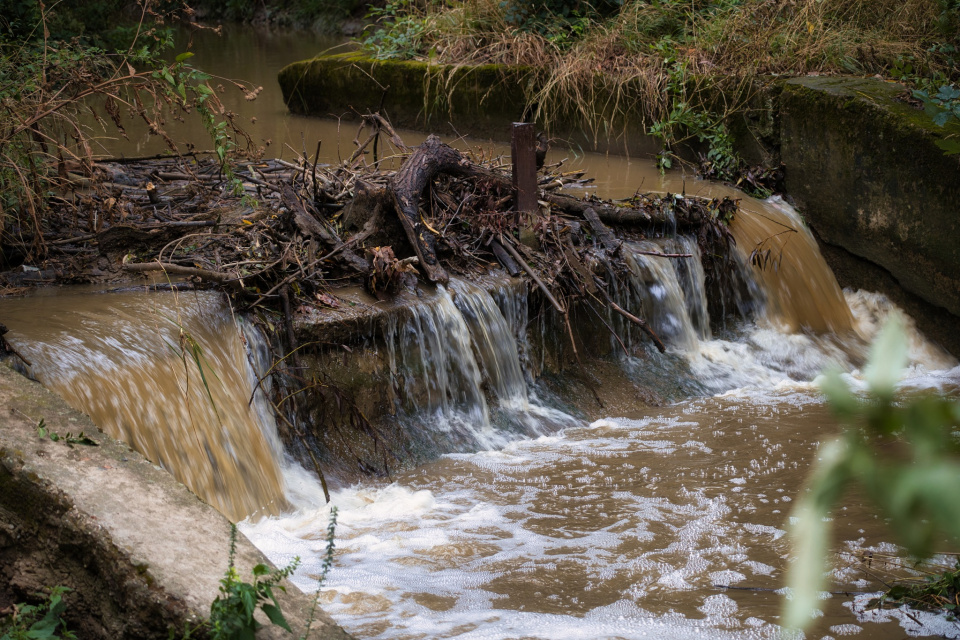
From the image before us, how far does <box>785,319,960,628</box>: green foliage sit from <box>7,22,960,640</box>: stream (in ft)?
10.1

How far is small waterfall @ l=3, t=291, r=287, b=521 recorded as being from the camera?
14.5 ft

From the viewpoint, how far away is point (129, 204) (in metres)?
6.60

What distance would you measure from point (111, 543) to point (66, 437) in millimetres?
682

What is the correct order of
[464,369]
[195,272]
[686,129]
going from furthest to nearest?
1. [686,129]
2. [464,369]
3. [195,272]

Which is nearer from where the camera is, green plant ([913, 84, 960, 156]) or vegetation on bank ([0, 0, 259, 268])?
vegetation on bank ([0, 0, 259, 268])

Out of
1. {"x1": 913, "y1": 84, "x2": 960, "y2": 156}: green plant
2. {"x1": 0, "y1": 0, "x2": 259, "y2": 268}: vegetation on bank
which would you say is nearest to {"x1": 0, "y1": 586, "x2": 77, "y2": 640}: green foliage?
{"x1": 0, "y1": 0, "x2": 259, "y2": 268}: vegetation on bank

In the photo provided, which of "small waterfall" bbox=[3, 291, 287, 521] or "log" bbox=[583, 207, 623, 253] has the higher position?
"log" bbox=[583, 207, 623, 253]

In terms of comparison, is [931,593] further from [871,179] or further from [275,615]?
[871,179]

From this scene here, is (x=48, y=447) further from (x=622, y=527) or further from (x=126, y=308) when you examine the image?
(x=622, y=527)

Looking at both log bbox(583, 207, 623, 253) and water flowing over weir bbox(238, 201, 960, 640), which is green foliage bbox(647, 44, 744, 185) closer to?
water flowing over weir bbox(238, 201, 960, 640)

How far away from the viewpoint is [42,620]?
2.62 metres

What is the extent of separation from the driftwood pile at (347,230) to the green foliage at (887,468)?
496 centimetres

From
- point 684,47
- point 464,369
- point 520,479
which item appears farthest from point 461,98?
point 520,479

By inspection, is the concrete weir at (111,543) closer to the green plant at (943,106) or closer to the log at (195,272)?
the log at (195,272)
